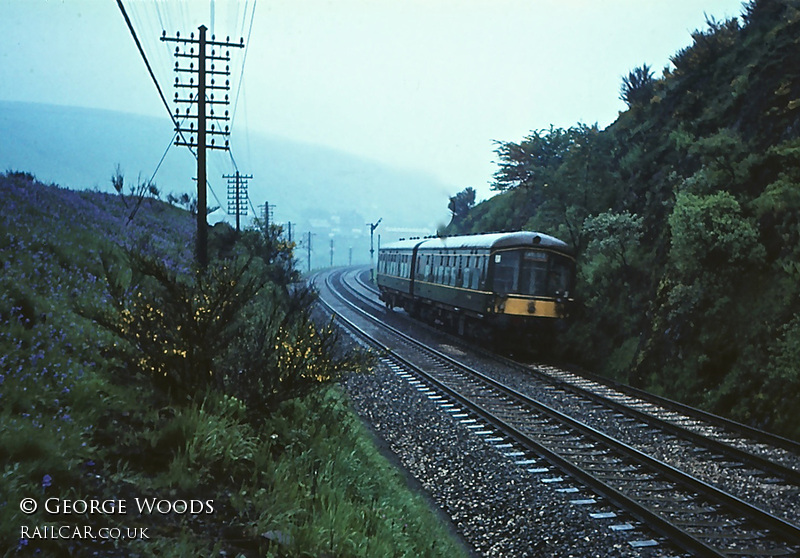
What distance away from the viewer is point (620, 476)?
27.5ft

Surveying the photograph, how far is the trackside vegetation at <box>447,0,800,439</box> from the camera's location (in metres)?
11.8

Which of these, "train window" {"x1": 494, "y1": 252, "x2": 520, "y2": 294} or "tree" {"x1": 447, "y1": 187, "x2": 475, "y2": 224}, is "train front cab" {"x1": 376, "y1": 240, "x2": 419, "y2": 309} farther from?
"tree" {"x1": 447, "y1": 187, "x2": 475, "y2": 224}

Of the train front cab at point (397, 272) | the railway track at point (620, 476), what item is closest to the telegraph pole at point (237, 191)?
the train front cab at point (397, 272)

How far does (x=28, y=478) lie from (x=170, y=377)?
2495 mm

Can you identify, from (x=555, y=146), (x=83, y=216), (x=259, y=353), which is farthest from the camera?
(x=555, y=146)

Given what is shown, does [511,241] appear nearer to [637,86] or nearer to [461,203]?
[637,86]

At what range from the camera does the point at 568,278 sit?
60.3 feet

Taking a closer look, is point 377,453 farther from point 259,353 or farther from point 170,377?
point 170,377

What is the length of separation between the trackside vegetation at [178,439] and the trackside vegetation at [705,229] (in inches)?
281

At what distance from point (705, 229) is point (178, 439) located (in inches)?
426

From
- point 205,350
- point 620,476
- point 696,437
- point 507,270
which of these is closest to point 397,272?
point 507,270

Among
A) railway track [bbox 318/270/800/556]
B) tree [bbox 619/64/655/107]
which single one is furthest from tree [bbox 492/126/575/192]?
railway track [bbox 318/270/800/556]

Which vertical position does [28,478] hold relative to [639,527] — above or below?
above

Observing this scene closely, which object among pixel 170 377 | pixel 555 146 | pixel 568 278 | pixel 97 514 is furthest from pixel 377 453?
pixel 555 146
